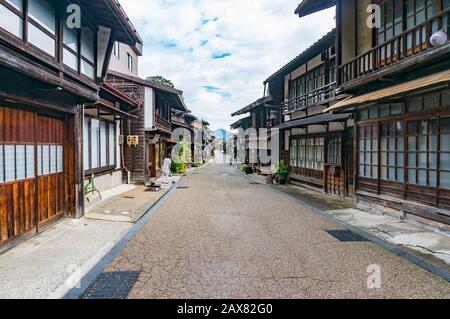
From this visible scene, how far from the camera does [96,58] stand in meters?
9.27

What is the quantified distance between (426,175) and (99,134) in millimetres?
12547

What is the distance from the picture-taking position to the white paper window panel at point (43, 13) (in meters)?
6.10

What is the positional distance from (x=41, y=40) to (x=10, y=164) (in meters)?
2.79

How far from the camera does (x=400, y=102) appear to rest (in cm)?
862

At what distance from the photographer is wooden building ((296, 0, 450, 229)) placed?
7.14m

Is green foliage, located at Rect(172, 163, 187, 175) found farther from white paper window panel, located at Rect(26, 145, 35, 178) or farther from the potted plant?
white paper window panel, located at Rect(26, 145, 35, 178)

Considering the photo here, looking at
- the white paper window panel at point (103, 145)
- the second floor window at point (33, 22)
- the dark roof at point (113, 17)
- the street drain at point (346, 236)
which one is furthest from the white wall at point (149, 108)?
the street drain at point (346, 236)

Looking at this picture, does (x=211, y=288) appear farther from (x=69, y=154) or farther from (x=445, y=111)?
(x=445, y=111)

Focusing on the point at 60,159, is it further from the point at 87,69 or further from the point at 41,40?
the point at 41,40

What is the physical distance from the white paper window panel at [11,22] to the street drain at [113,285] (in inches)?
184

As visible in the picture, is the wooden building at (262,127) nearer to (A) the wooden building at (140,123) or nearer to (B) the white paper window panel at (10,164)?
(A) the wooden building at (140,123)

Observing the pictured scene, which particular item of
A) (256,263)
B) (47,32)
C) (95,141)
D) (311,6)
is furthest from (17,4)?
(311,6)

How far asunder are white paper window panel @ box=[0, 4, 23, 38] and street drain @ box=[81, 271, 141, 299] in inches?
→ 184

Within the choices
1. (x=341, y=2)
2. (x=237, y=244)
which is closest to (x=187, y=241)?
(x=237, y=244)
